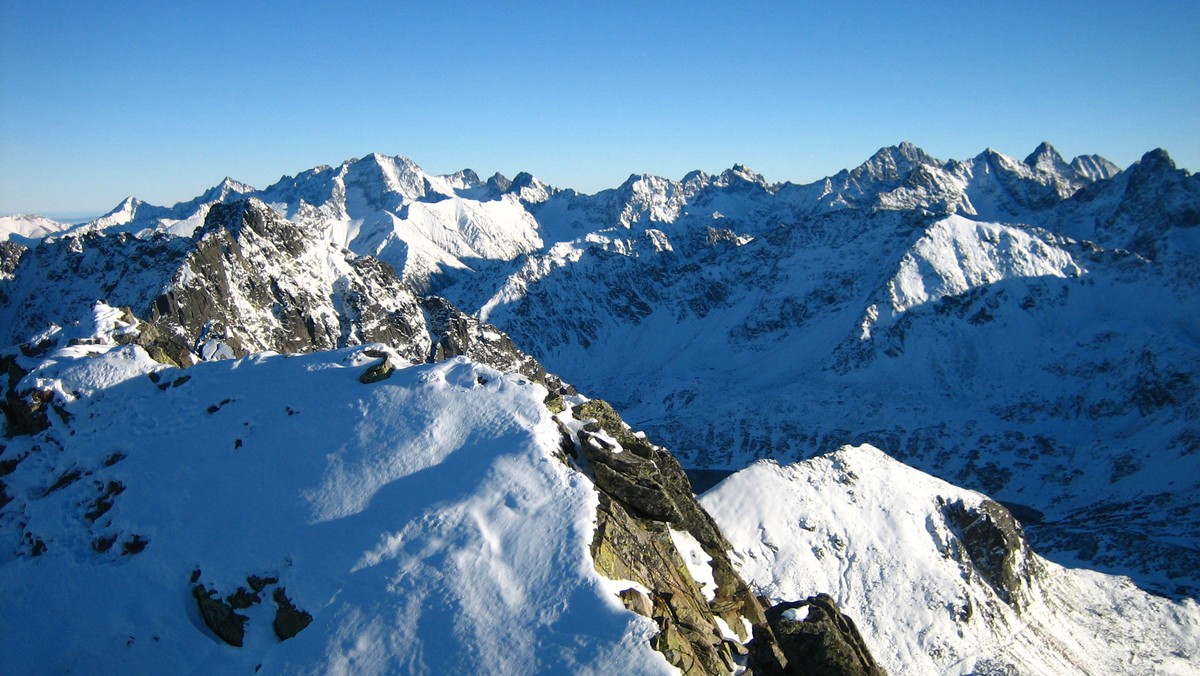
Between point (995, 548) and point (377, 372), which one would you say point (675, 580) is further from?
point (995, 548)

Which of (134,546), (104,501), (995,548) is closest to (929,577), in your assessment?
(995,548)

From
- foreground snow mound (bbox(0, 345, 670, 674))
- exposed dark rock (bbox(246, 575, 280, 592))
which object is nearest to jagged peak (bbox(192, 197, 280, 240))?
foreground snow mound (bbox(0, 345, 670, 674))

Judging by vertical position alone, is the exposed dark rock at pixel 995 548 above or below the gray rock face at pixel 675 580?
above

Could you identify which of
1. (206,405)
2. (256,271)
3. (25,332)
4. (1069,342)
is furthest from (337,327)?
(1069,342)

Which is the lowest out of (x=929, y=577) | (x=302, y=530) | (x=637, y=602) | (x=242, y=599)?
(x=242, y=599)

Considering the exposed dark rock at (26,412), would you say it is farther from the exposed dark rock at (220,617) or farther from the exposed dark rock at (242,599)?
the exposed dark rock at (242,599)

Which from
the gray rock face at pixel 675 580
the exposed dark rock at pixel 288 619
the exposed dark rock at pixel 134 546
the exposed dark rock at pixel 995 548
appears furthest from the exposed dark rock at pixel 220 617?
the exposed dark rock at pixel 995 548

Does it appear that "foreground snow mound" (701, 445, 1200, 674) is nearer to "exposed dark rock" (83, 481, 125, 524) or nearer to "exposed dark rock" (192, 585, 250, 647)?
"exposed dark rock" (192, 585, 250, 647)

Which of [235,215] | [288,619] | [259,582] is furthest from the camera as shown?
[235,215]
